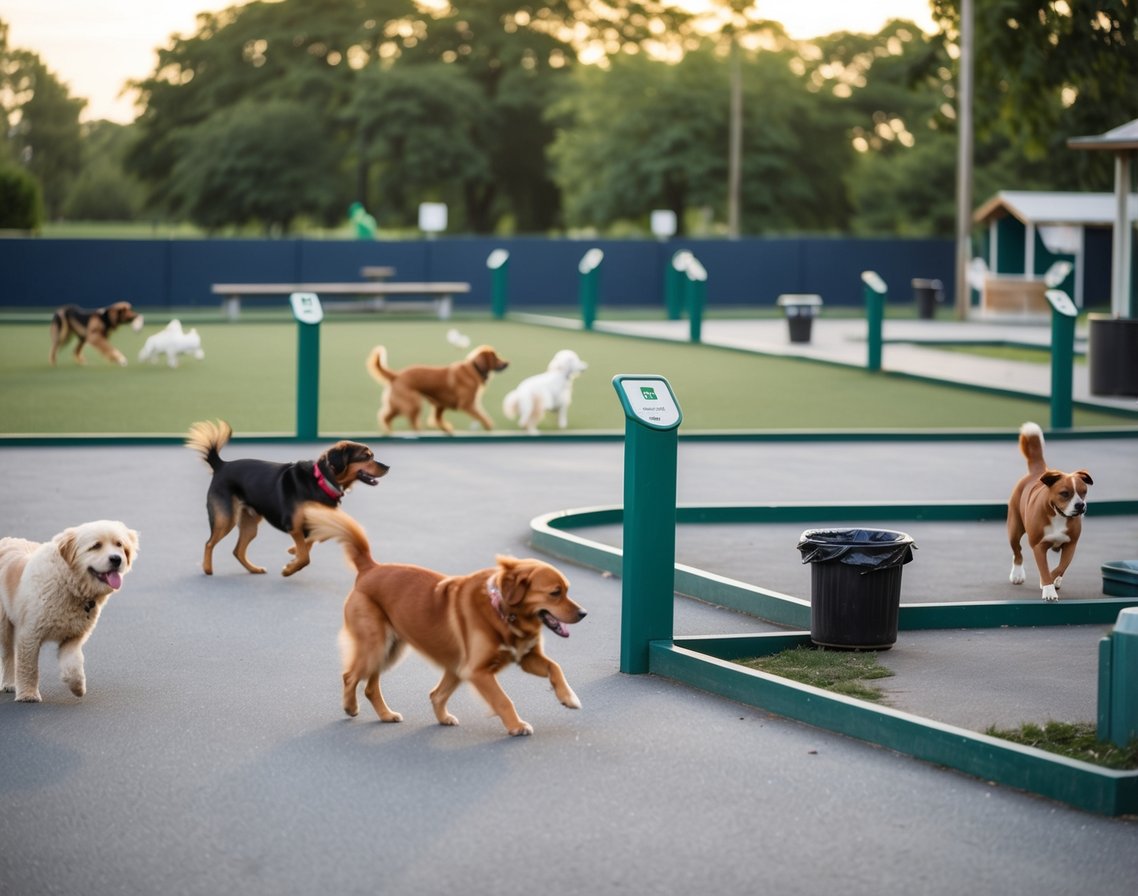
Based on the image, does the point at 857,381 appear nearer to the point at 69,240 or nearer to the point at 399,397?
the point at 399,397

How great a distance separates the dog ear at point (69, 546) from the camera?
7371 mm

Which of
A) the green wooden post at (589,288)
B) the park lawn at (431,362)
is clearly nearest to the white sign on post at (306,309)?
the park lawn at (431,362)

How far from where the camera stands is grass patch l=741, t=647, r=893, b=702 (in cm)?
761

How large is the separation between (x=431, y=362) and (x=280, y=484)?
16297 mm

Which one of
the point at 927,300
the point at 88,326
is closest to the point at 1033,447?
the point at 88,326

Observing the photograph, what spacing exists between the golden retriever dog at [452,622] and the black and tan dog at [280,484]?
2767mm

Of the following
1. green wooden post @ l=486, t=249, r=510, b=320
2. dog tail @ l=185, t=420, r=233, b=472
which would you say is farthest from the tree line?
dog tail @ l=185, t=420, r=233, b=472

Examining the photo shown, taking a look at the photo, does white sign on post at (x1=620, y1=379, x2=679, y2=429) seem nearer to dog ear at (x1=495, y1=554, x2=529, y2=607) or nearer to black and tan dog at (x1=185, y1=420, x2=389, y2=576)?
dog ear at (x1=495, y1=554, x2=529, y2=607)

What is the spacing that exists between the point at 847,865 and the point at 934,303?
37073 millimetres

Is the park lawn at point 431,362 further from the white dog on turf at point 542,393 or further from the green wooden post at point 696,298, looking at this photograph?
the green wooden post at point 696,298

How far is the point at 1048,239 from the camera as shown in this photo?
148ft

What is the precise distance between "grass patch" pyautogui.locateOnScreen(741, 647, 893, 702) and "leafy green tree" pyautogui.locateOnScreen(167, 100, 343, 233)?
209 ft

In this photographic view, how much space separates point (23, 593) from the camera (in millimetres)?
7391

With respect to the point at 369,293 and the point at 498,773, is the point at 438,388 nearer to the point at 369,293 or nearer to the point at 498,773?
the point at 498,773
